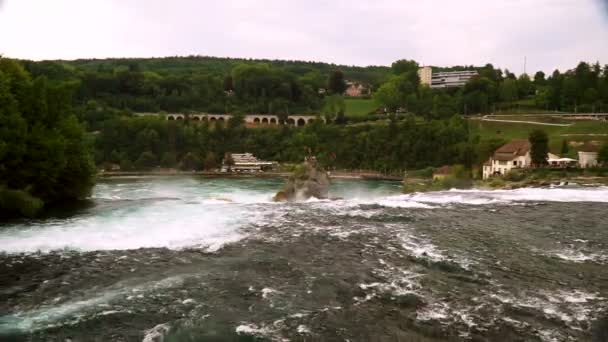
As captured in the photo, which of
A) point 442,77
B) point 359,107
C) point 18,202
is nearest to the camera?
point 18,202

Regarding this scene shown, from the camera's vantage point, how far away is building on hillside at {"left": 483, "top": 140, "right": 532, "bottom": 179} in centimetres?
6244

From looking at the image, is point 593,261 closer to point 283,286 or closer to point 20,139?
point 283,286

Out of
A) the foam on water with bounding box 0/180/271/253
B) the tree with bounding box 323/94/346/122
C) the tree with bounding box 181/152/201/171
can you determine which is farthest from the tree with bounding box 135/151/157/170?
the foam on water with bounding box 0/180/271/253

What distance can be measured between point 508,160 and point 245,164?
5373cm

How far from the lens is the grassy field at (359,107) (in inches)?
Answer: 5039

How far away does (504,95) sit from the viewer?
117 m

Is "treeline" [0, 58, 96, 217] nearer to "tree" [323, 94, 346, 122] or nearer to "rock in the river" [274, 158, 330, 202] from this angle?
"rock in the river" [274, 158, 330, 202]

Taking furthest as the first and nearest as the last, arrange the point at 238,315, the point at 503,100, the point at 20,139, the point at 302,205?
1. the point at 503,100
2. the point at 302,205
3. the point at 20,139
4. the point at 238,315

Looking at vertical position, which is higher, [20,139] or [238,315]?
[20,139]

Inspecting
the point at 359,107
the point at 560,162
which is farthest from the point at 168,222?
the point at 359,107

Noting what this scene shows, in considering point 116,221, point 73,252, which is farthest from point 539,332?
point 116,221

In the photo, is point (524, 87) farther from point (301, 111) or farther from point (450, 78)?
point (450, 78)

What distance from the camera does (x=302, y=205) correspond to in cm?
3769

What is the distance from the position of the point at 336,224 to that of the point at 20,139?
19.2 m
